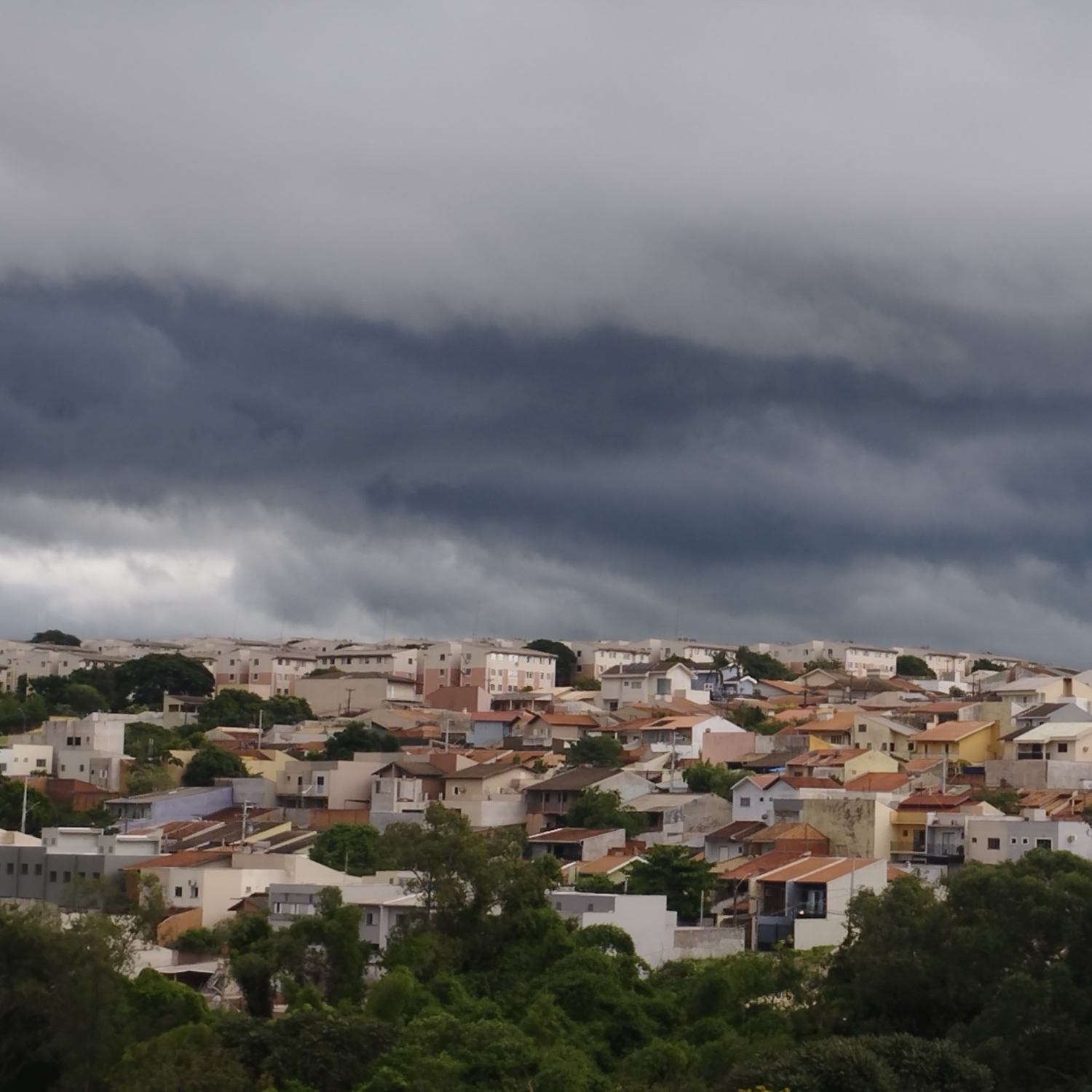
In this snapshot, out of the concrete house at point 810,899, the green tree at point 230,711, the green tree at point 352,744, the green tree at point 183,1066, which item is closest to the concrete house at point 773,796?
the concrete house at point 810,899

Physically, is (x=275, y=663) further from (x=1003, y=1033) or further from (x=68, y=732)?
(x=1003, y=1033)

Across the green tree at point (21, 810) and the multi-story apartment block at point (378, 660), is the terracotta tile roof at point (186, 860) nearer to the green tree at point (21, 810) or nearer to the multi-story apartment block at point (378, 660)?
the green tree at point (21, 810)

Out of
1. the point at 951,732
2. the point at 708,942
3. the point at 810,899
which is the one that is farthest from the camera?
the point at 951,732

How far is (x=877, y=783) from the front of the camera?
65.0m

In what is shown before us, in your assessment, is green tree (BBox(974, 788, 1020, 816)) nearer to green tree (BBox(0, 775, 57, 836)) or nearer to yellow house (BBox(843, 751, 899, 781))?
yellow house (BBox(843, 751, 899, 781))

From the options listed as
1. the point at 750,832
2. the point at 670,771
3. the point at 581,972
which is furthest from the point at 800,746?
the point at 581,972

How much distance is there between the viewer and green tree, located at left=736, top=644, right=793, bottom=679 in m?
117

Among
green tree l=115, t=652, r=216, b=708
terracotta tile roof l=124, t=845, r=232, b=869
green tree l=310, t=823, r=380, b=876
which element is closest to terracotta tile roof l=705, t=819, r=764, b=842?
green tree l=310, t=823, r=380, b=876

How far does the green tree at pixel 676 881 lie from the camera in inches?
2095

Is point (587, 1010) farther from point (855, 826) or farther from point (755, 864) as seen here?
point (855, 826)

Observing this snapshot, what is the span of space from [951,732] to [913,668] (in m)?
55.4

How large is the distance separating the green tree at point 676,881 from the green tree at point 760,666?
60.5 metres

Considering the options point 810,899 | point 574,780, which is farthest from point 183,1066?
point 574,780

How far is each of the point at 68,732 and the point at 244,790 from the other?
43.7ft
